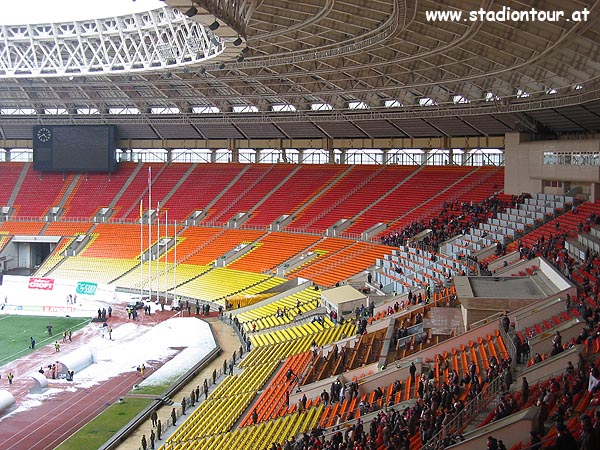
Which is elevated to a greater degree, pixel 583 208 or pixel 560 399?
pixel 583 208

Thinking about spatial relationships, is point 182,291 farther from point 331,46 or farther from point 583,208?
point 583,208

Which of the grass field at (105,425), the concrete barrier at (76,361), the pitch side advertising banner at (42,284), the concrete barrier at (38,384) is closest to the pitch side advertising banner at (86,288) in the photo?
the pitch side advertising banner at (42,284)

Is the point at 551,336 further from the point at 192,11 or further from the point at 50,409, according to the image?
the point at 50,409

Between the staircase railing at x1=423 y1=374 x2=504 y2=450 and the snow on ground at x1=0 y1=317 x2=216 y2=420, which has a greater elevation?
the staircase railing at x1=423 y1=374 x2=504 y2=450

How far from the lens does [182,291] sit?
49438 millimetres

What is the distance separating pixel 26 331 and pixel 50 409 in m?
13.9

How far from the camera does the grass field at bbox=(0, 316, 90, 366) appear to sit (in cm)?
3722

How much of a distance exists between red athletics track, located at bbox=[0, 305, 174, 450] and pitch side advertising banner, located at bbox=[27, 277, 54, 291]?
38.9 ft

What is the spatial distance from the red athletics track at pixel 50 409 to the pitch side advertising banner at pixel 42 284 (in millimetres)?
11866

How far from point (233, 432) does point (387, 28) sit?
Result: 16.7 metres

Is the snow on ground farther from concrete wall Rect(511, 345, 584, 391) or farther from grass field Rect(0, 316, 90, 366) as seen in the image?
concrete wall Rect(511, 345, 584, 391)

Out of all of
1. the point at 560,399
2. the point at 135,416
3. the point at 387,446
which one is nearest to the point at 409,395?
the point at 387,446

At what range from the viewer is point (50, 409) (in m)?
28.9

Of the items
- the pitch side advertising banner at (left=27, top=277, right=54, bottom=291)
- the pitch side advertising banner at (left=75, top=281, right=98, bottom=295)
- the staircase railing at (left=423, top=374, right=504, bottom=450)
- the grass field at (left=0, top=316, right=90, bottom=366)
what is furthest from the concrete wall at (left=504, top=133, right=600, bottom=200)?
the pitch side advertising banner at (left=27, top=277, right=54, bottom=291)
